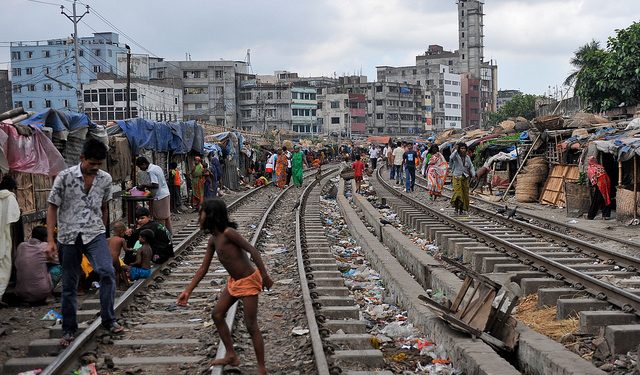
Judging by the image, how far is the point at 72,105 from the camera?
72688 mm

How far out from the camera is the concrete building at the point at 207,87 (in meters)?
84.0

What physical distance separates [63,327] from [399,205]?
1524 centimetres

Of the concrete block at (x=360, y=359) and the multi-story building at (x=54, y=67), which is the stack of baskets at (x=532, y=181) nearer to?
the concrete block at (x=360, y=359)

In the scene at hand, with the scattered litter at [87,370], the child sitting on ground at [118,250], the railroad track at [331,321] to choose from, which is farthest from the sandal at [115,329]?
the child sitting on ground at [118,250]

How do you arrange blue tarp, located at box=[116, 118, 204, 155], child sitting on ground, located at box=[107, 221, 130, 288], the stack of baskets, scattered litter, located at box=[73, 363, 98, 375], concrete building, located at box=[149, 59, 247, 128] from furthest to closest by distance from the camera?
1. concrete building, located at box=[149, 59, 247, 128]
2. the stack of baskets
3. blue tarp, located at box=[116, 118, 204, 155]
4. child sitting on ground, located at box=[107, 221, 130, 288]
5. scattered litter, located at box=[73, 363, 98, 375]

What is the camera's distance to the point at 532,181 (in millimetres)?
21594

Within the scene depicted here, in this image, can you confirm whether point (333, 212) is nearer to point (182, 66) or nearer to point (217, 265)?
point (217, 265)

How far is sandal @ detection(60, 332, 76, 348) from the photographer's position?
6.48m

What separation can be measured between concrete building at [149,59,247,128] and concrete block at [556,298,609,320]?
253 ft

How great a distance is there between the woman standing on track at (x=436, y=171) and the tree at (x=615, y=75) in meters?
11.3

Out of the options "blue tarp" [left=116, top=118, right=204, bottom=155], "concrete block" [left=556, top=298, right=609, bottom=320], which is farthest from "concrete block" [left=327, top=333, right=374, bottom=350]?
"blue tarp" [left=116, top=118, right=204, bottom=155]

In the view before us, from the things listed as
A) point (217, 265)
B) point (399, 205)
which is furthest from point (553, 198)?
point (217, 265)

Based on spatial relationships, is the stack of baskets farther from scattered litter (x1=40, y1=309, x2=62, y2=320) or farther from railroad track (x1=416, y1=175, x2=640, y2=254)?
scattered litter (x1=40, y1=309, x2=62, y2=320)

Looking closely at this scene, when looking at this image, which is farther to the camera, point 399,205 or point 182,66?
point 182,66
